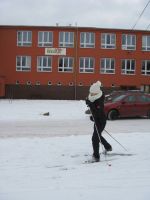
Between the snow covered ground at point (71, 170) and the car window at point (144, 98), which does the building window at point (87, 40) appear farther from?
the snow covered ground at point (71, 170)

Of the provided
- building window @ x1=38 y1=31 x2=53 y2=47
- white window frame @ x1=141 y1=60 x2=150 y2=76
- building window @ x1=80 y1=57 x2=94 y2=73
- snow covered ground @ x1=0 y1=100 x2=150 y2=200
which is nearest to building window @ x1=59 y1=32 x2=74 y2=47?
building window @ x1=38 y1=31 x2=53 y2=47

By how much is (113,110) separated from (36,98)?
3091 cm

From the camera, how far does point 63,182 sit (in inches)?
324

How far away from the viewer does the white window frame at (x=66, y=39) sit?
55375mm

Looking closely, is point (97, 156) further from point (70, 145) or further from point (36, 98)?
point (36, 98)

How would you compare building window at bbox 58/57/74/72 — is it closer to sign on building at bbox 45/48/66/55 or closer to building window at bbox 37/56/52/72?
sign on building at bbox 45/48/66/55

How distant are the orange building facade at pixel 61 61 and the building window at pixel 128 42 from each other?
11.6 inches

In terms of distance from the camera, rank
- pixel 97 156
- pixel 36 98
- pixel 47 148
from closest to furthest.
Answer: pixel 97 156, pixel 47 148, pixel 36 98

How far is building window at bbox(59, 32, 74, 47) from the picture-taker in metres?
55.4

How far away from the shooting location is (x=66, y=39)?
5556cm

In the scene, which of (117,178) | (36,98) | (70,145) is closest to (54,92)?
(36,98)

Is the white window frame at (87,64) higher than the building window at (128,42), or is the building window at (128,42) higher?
the building window at (128,42)

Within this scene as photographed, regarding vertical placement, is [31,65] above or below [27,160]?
above

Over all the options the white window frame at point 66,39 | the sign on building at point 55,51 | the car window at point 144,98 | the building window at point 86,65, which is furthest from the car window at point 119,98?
the white window frame at point 66,39
